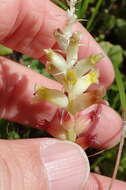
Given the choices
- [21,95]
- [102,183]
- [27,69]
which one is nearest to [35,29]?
[27,69]

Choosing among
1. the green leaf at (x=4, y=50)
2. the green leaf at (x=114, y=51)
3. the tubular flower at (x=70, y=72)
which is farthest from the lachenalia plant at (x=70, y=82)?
the green leaf at (x=114, y=51)

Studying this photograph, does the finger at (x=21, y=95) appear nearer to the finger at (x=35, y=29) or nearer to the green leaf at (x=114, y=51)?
the finger at (x=35, y=29)

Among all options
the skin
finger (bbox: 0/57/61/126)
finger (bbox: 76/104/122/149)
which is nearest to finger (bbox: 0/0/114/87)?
the skin

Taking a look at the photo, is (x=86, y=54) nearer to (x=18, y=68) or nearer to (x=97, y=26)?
(x=18, y=68)

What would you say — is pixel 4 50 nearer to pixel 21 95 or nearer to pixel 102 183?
pixel 21 95

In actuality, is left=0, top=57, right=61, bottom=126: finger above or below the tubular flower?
below

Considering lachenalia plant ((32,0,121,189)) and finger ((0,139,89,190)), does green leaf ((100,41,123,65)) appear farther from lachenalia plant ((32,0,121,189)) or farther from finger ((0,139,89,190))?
finger ((0,139,89,190))
